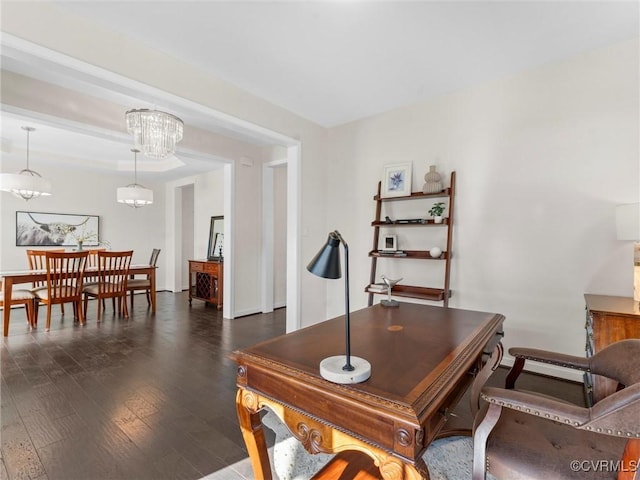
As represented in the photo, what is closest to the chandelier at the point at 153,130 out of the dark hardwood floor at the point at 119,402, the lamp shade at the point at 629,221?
the dark hardwood floor at the point at 119,402

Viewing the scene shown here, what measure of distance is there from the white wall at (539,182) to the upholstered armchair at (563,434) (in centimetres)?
158

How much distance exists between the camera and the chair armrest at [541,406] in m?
0.92

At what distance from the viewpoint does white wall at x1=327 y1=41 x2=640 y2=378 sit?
244 centimetres

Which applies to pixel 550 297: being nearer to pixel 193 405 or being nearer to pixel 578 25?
pixel 578 25

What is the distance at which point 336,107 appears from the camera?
3.56 m

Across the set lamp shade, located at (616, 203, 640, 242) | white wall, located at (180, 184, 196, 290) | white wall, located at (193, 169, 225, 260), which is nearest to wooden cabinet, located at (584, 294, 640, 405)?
lamp shade, located at (616, 203, 640, 242)

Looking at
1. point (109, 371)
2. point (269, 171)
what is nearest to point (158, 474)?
point (109, 371)

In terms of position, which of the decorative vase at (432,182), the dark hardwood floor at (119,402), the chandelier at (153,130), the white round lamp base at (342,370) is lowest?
the dark hardwood floor at (119,402)

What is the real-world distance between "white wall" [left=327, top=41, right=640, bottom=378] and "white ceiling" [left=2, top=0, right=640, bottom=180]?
243 millimetres

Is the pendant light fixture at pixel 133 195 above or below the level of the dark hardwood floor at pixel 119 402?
above

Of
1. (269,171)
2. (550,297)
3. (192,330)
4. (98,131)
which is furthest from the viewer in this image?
(269,171)

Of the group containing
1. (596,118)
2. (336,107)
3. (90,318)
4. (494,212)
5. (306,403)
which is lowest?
(90,318)

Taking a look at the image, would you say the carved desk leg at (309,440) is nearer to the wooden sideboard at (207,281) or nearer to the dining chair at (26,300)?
the wooden sideboard at (207,281)

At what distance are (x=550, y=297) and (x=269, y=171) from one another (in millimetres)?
4095
